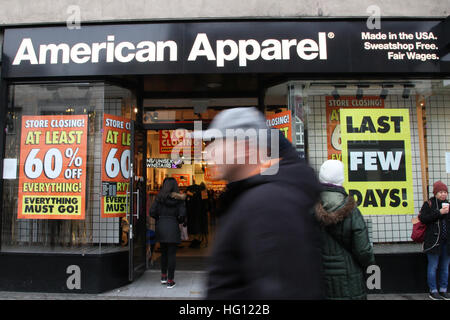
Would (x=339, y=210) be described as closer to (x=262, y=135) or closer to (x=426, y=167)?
(x=262, y=135)

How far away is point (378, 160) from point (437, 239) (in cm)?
158

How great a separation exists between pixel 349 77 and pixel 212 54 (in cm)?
259

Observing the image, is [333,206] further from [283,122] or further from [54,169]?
[54,169]

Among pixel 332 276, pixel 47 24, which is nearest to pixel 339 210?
pixel 332 276

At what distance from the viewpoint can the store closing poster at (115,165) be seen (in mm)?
5719

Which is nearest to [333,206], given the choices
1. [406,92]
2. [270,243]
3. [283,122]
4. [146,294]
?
[270,243]

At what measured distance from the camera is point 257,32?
18.7 feet

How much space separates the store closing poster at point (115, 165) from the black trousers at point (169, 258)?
105 centimetres

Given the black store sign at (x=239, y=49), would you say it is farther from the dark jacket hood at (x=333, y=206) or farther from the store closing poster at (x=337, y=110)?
the dark jacket hood at (x=333, y=206)

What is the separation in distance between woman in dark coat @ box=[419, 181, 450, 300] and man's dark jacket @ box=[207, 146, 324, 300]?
15.8ft

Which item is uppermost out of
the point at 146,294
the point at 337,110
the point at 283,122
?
the point at 337,110

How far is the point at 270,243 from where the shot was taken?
1.08 metres

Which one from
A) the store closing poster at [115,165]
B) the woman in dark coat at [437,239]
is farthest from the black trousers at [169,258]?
the woman in dark coat at [437,239]

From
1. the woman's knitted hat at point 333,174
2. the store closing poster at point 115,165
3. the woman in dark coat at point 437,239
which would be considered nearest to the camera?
the woman's knitted hat at point 333,174
